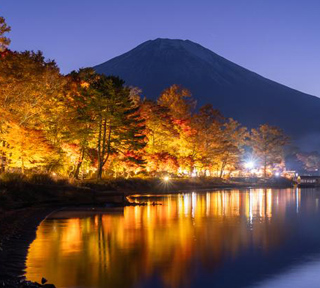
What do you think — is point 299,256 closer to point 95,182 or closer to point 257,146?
point 95,182

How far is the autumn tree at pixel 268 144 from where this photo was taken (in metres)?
96.2

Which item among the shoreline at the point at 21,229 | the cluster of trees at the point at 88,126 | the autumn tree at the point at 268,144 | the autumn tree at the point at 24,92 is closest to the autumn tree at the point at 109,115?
the cluster of trees at the point at 88,126

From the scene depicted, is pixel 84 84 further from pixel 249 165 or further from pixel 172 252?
pixel 249 165

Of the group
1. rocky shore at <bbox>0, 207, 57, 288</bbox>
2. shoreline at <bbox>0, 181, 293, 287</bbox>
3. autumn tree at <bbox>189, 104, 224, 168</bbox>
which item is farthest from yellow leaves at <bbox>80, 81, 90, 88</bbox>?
autumn tree at <bbox>189, 104, 224, 168</bbox>

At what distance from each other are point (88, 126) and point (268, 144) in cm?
5760

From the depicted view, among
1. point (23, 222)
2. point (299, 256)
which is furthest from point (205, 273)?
point (23, 222)

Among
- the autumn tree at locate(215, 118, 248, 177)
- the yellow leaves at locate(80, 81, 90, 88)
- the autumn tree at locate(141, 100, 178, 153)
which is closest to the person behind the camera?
the yellow leaves at locate(80, 81, 90, 88)

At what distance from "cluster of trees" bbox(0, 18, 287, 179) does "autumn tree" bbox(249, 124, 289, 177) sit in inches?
822

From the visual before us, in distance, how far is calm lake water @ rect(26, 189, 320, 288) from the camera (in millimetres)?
12242

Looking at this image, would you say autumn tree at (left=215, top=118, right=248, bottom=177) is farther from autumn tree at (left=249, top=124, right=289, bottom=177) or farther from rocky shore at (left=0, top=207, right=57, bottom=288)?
rocky shore at (left=0, top=207, right=57, bottom=288)

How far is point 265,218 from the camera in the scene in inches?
1128

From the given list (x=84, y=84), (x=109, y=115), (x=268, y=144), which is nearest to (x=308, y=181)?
(x=268, y=144)

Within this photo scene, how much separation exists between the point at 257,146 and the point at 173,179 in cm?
3717

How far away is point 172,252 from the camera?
52.0ft
